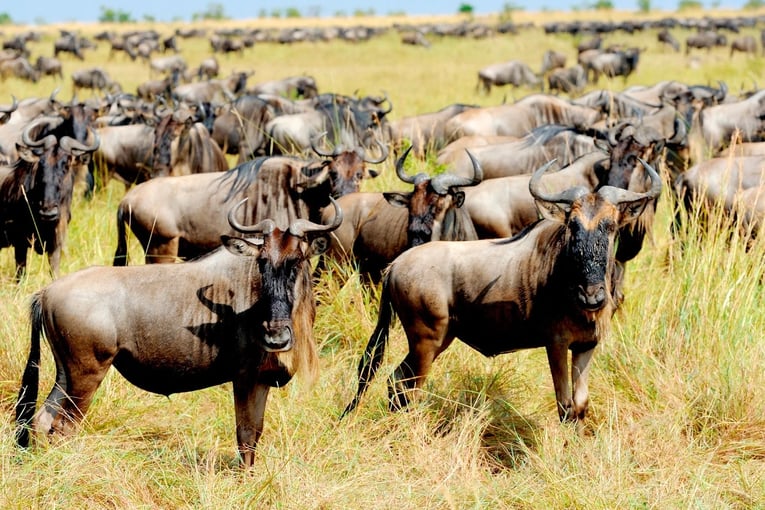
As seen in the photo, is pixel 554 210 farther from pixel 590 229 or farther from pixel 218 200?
pixel 218 200

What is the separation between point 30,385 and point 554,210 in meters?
2.56

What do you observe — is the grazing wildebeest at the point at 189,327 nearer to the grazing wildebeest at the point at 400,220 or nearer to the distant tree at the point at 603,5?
the grazing wildebeest at the point at 400,220

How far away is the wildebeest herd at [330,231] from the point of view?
4.17 m

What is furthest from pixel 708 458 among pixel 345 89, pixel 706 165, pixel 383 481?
pixel 345 89

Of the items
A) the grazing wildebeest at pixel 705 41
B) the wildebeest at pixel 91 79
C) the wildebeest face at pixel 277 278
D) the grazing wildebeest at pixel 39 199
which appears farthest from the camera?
the grazing wildebeest at pixel 705 41

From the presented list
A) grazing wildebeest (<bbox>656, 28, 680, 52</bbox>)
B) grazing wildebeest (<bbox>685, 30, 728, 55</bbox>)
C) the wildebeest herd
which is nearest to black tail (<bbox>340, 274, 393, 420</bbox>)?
the wildebeest herd

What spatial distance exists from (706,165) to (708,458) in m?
3.73

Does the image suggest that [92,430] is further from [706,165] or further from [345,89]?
[345,89]

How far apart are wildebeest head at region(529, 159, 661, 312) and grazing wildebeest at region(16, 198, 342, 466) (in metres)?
1.05

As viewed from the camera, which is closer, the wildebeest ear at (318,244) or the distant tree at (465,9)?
the wildebeest ear at (318,244)

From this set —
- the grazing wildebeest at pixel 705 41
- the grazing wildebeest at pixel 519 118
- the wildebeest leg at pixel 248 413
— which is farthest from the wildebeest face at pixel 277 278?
the grazing wildebeest at pixel 705 41

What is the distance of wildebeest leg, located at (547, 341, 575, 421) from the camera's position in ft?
15.0

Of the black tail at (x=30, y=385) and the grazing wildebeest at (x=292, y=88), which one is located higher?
the black tail at (x=30, y=385)

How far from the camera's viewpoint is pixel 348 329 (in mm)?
5977
